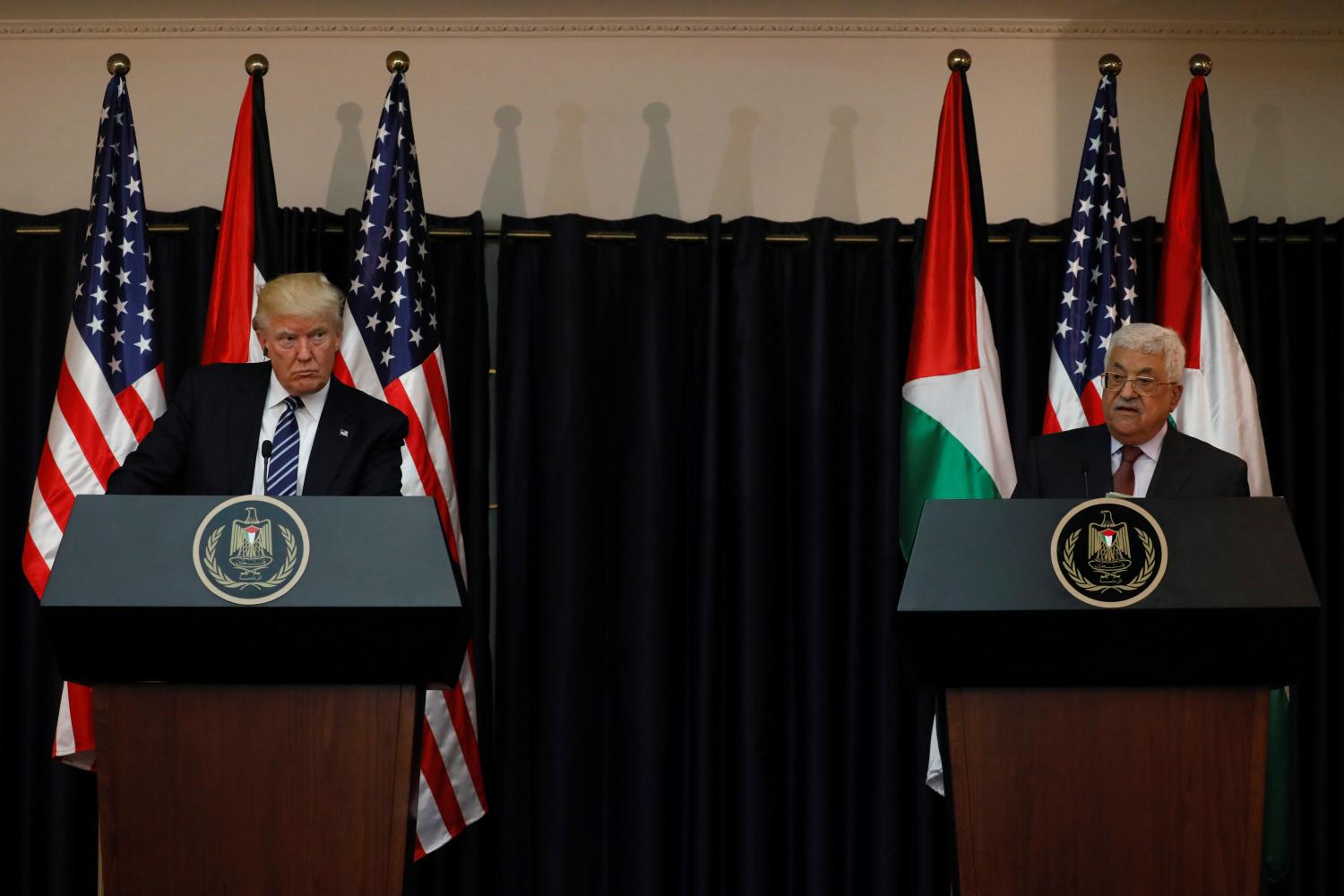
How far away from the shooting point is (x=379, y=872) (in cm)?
249

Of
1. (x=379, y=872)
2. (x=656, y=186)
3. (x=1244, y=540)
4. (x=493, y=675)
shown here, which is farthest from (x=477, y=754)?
(x=1244, y=540)

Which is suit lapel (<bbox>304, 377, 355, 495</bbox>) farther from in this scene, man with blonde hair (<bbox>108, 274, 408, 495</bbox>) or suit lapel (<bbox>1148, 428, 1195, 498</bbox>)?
suit lapel (<bbox>1148, 428, 1195, 498</bbox>)

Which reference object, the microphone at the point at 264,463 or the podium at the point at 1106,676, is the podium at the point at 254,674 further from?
the podium at the point at 1106,676

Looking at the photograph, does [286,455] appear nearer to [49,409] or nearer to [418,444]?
[418,444]

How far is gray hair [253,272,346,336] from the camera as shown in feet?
10.2

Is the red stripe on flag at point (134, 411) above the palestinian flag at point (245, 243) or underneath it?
underneath

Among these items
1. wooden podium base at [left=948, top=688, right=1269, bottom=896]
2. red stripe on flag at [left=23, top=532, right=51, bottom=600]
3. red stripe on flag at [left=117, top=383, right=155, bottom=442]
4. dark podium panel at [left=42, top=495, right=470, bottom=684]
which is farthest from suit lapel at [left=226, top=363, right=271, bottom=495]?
wooden podium base at [left=948, top=688, right=1269, bottom=896]

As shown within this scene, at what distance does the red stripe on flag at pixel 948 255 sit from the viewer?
433 centimetres

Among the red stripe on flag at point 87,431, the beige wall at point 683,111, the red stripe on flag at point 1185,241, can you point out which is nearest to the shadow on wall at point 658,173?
the beige wall at point 683,111

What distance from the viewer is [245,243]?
4.25m

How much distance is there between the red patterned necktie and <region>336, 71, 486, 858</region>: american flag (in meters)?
1.80

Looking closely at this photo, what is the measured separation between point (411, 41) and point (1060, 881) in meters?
3.72

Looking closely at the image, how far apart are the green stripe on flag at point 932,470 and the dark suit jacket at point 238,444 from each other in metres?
1.70

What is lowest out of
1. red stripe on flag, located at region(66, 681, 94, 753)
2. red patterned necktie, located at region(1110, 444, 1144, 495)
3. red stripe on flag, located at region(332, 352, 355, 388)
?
red stripe on flag, located at region(66, 681, 94, 753)
